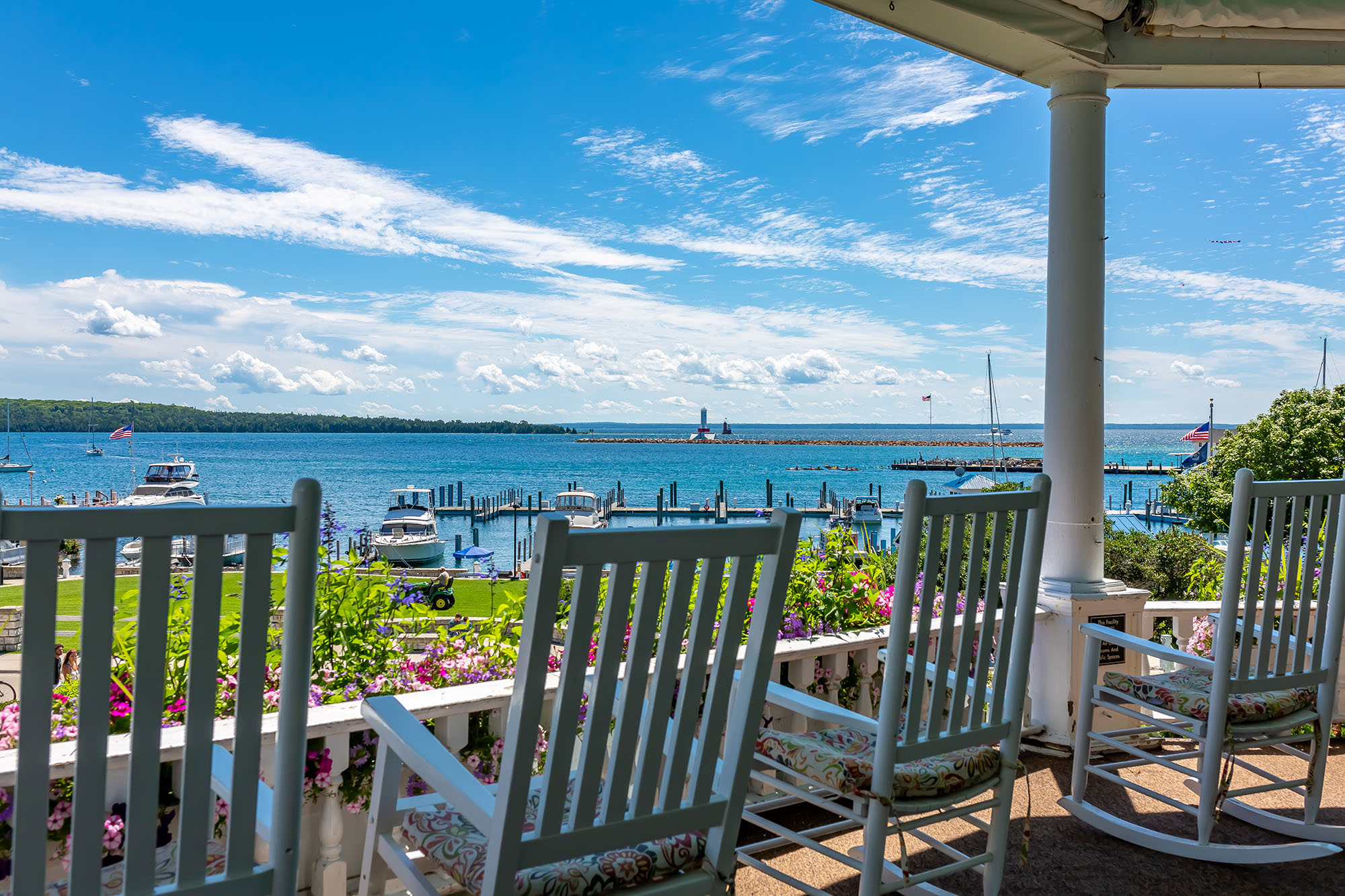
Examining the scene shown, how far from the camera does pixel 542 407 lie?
6850 cm

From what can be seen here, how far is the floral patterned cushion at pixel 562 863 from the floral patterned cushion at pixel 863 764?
0.42 m

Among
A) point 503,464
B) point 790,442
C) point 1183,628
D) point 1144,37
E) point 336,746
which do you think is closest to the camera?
point 336,746

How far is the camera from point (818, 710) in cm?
158

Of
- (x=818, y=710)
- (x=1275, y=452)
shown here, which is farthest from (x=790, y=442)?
(x=818, y=710)

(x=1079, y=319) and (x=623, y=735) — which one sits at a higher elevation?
(x=1079, y=319)

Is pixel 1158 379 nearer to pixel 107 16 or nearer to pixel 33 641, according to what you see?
pixel 33 641

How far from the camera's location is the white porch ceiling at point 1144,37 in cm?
248

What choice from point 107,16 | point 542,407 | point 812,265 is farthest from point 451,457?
point 107,16

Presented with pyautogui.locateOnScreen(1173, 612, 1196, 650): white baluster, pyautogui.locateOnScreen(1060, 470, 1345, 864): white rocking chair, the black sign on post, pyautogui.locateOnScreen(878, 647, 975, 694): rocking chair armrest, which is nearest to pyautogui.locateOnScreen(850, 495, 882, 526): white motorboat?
pyautogui.locateOnScreen(1173, 612, 1196, 650): white baluster

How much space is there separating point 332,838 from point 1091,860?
1.78 m

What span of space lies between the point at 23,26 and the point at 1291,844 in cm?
6762

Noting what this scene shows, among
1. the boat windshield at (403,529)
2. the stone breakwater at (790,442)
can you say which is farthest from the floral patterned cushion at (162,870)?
the stone breakwater at (790,442)

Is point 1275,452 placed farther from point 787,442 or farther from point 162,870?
point 787,442

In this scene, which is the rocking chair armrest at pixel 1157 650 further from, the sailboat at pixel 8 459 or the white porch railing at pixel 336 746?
the sailboat at pixel 8 459
